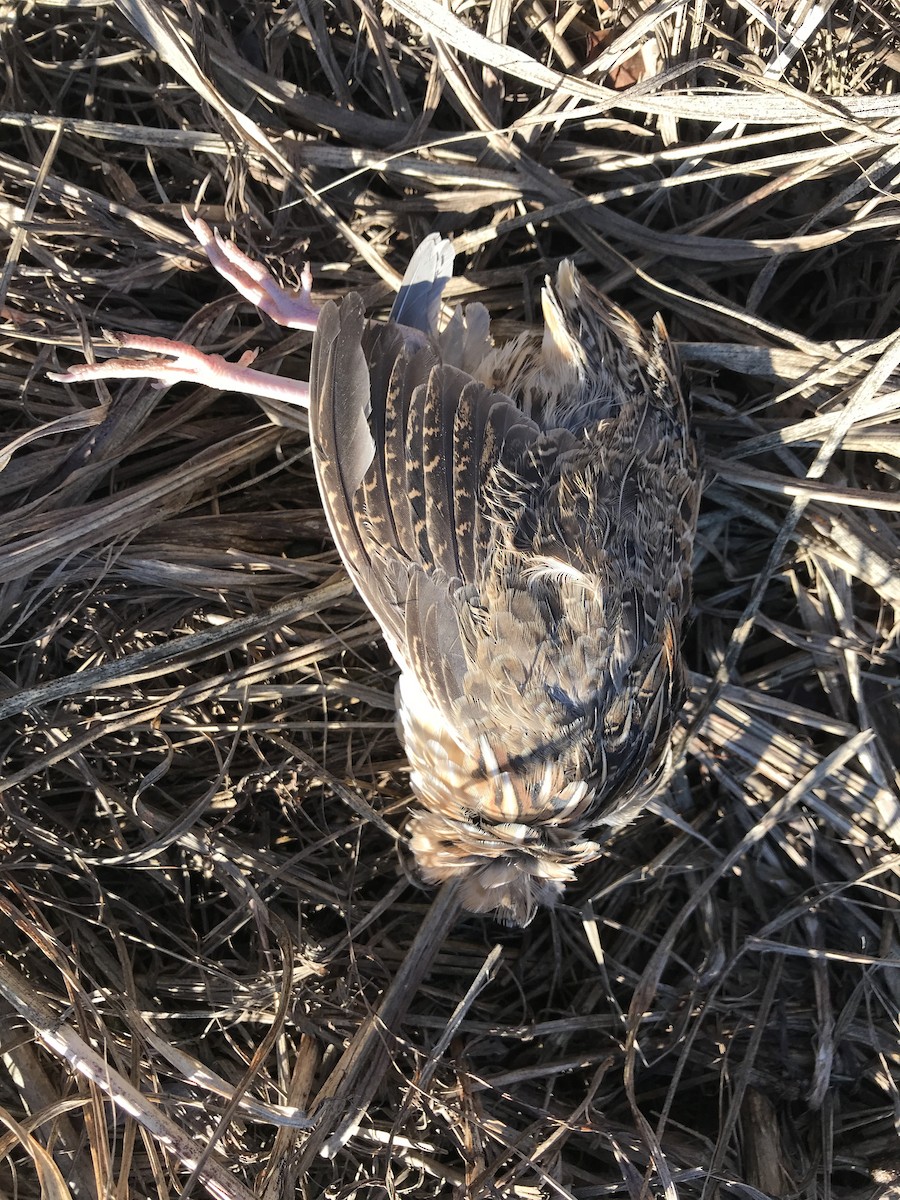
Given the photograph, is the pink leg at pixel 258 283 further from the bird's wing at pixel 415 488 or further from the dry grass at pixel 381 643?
the bird's wing at pixel 415 488

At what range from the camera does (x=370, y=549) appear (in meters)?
2.00

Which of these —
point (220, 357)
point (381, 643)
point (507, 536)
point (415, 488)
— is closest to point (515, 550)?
point (507, 536)

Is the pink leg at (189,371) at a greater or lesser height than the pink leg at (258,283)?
lesser

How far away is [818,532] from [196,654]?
Result: 199 cm

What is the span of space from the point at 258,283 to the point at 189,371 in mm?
322

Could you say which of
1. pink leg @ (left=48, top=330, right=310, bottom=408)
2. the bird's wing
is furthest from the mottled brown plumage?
pink leg @ (left=48, top=330, right=310, bottom=408)

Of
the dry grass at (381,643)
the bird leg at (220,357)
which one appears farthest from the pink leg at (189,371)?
the dry grass at (381,643)

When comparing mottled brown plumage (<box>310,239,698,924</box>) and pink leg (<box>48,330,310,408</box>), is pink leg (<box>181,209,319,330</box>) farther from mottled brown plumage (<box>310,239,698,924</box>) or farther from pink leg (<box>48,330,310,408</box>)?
mottled brown plumage (<box>310,239,698,924</box>)

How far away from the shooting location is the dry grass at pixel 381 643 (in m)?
2.46

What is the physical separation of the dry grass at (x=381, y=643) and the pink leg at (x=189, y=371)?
141 mm

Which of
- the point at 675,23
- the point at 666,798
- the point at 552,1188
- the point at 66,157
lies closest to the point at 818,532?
the point at 666,798

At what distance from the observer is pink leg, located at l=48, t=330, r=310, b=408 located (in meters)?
2.31

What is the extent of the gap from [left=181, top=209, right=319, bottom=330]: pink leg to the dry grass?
0.14m

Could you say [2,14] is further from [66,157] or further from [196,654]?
[196,654]
